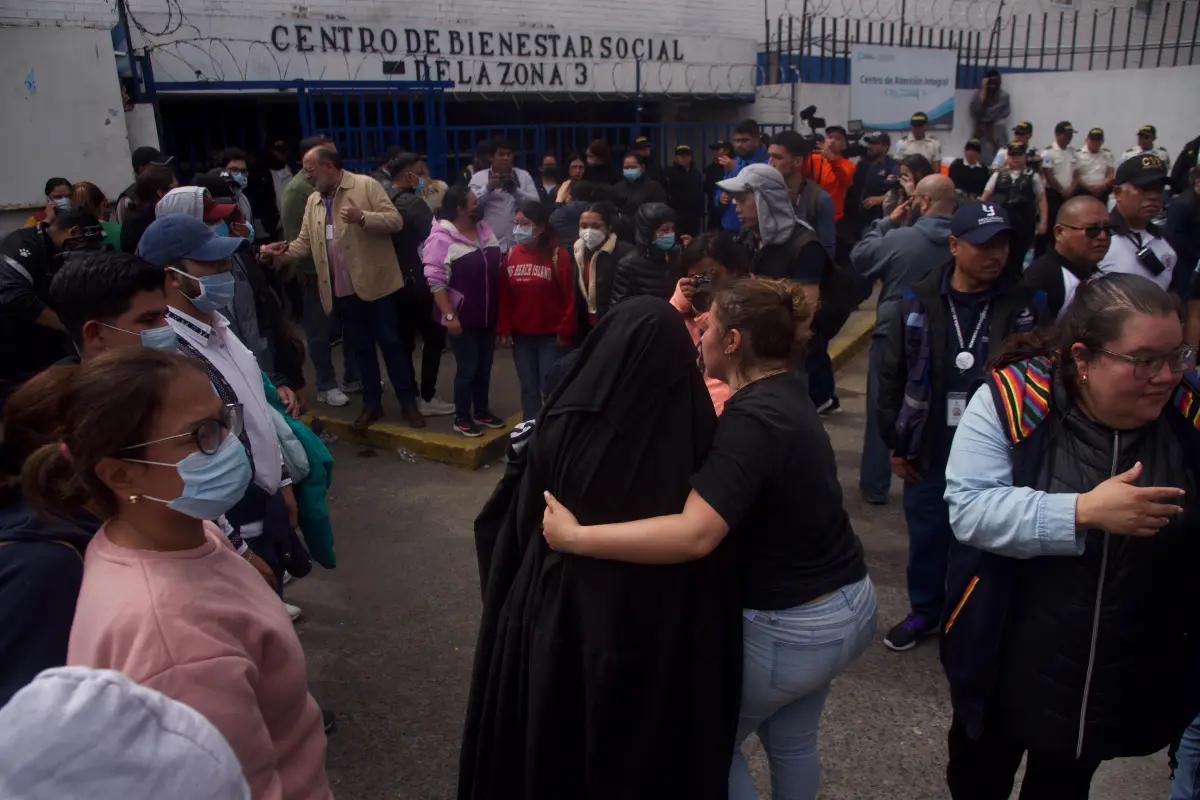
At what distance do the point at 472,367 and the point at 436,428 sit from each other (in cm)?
56

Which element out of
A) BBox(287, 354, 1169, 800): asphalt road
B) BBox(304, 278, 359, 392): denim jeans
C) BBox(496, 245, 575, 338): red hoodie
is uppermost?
BBox(496, 245, 575, 338): red hoodie

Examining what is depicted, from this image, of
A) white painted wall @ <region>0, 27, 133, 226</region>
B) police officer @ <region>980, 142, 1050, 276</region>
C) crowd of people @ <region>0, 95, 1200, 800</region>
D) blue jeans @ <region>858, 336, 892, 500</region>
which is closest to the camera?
crowd of people @ <region>0, 95, 1200, 800</region>

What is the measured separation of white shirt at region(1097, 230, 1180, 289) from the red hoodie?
2.97 metres

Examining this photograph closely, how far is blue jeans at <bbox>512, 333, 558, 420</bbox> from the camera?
232 inches

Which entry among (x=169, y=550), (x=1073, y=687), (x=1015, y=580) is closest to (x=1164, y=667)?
(x=1073, y=687)

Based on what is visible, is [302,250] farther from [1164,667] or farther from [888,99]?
[888,99]

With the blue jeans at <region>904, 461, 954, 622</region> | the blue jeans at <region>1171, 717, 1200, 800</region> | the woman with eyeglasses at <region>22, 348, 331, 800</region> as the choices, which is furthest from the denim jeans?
the blue jeans at <region>1171, 717, 1200, 800</region>

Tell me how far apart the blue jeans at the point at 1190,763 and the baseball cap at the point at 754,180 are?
131 inches

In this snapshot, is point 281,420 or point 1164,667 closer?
point 1164,667

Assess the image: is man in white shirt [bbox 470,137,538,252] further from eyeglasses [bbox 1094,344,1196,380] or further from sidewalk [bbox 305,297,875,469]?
eyeglasses [bbox 1094,344,1196,380]

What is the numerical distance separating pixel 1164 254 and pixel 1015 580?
347cm

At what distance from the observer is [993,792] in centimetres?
252

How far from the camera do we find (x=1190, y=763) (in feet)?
8.25

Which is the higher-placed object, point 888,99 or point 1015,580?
point 888,99
